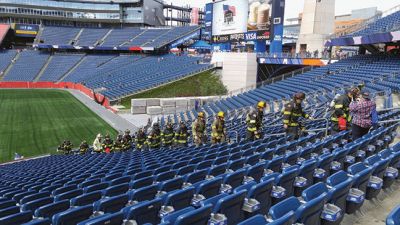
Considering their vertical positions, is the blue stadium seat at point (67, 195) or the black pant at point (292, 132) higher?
the black pant at point (292, 132)

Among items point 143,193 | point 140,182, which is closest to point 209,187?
point 143,193

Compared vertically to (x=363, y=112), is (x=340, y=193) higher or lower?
lower

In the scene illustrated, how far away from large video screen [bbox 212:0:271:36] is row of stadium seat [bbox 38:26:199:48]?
22.9m

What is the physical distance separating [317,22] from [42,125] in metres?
29.6

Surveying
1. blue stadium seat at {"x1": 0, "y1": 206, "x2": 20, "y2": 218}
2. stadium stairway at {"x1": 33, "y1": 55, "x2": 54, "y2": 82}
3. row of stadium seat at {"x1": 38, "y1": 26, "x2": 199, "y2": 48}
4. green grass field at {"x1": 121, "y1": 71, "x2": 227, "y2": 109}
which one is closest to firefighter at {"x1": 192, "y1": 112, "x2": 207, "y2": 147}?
blue stadium seat at {"x1": 0, "y1": 206, "x2": 20, "y2": 218}

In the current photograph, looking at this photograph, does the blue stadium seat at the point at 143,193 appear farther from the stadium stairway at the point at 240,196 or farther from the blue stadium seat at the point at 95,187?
the blue stadium seat at the point at 95,187

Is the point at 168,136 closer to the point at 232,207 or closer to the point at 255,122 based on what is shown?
the point at 255,122

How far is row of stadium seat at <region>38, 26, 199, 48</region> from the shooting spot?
6556 centimetres

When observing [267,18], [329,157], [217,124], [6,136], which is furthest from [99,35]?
[329,157]

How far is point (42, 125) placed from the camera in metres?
29.0

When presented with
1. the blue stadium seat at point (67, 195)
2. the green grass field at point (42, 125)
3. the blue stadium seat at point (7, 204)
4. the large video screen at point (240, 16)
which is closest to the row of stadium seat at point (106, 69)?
the large video screen at point (240, 16)

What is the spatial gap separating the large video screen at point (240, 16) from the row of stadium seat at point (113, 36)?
2289cm

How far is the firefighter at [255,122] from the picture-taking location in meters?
11.7

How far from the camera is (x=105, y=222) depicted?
3949 millimetres
